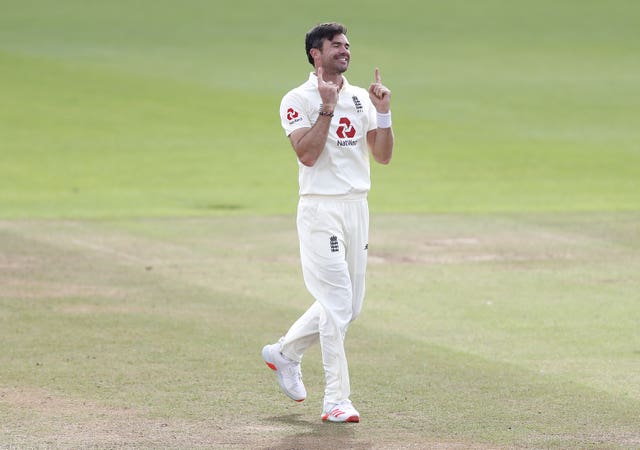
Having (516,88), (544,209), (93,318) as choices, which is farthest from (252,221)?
(516,88)

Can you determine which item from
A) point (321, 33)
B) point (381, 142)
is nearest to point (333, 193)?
point (381, 142)

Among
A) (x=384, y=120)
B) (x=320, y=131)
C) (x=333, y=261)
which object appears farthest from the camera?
(x=384, y=120)

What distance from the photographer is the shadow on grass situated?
25.7 ft

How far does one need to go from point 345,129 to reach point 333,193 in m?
0.44

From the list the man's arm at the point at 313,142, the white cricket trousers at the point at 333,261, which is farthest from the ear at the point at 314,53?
the white cricket trousers at the point at 333,261

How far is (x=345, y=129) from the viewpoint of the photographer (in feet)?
28.2

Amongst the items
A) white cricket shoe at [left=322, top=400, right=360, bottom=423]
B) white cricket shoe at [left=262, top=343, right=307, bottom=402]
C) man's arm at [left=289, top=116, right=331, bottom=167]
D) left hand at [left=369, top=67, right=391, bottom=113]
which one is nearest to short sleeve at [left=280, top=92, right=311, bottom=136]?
man's arm at [left=289, top=116, right=331, bottom=167]

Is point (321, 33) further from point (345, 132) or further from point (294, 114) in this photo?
point (345, 132)

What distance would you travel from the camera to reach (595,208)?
2120cm

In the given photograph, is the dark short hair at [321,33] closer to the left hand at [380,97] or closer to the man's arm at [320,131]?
the man's arm at [320,131]

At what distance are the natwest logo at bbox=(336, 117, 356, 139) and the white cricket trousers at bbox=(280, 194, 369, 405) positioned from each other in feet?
1.33

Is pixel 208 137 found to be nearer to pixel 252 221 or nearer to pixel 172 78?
pixel 172 78

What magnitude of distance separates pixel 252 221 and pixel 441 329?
820 cm

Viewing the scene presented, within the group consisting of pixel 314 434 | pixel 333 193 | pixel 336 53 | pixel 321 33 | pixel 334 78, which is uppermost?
pixel 321 33
